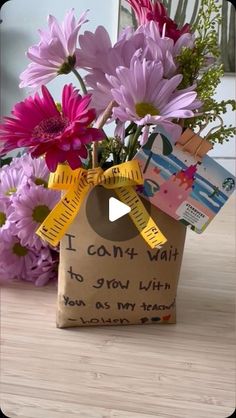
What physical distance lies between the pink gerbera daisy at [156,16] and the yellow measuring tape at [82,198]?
179 mm

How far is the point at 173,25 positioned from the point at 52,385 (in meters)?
0.46

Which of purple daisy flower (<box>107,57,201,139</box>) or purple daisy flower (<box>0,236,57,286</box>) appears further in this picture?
purple daisy flower (<box>0,236,57,286</box>)

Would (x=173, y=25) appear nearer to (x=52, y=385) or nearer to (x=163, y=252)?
(x=163, y=252)

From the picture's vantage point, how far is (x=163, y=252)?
713 millimetres

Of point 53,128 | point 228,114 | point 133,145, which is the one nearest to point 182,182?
point 133,145

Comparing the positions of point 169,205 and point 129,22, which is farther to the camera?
point 129,22

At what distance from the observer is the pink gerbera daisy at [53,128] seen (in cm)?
60

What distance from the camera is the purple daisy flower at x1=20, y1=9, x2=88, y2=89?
651 millimetres

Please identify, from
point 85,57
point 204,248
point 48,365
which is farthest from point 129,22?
point 48,365

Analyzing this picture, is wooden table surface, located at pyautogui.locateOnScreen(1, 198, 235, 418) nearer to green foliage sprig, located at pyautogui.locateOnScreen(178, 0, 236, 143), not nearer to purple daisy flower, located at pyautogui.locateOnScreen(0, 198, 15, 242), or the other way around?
purple daisy flower, located at pyautogui.locateOnScreen(0, 198, 15, 242)

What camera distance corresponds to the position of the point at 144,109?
629 millimetres

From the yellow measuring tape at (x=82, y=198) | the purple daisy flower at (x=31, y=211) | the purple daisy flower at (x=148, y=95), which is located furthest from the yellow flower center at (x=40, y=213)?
the purple daisy flower at (x=148, y=95)

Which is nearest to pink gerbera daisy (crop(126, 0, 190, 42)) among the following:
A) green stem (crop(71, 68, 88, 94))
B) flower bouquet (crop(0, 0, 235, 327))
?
flower bouquet (crop(0, 0, 235, 327))
